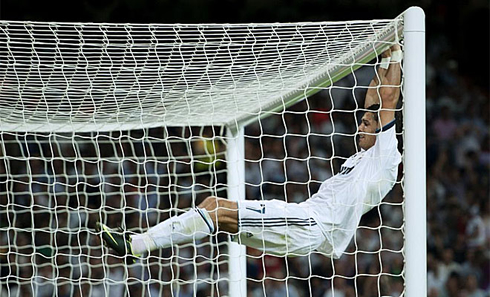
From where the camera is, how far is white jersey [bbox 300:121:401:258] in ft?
11.7

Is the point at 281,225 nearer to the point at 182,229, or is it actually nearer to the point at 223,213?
the point at 223,213

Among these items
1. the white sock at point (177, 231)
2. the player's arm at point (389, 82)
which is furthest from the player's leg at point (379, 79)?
the white sock at point (177, 231)

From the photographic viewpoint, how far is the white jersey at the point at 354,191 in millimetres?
3562

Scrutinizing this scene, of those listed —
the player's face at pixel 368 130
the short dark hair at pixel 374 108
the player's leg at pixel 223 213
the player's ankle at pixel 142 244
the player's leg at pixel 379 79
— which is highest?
the player's leg at pixel 379 79

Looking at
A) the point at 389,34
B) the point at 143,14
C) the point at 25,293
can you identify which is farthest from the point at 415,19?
the point at 143,14

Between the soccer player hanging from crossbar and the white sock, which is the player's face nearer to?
the soccer player hanging from crossbar

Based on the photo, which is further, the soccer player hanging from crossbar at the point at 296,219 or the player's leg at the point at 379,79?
the soccer player hanging from crossbar at the point at 296,219

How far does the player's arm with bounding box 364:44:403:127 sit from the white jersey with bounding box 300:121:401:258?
0.07m

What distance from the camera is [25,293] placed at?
690 cm

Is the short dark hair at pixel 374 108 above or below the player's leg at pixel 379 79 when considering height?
below

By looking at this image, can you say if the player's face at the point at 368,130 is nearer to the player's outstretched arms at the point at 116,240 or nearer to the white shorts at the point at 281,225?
the white shorts at the point at 281,225

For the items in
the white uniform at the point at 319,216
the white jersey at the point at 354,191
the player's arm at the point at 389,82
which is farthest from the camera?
the white uniform at the point at 319,216

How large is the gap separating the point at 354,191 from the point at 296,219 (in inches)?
12.0

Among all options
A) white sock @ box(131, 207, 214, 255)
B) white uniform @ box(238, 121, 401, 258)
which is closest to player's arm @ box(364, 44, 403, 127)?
white uniform @ box(238, 121, 401, 258)
